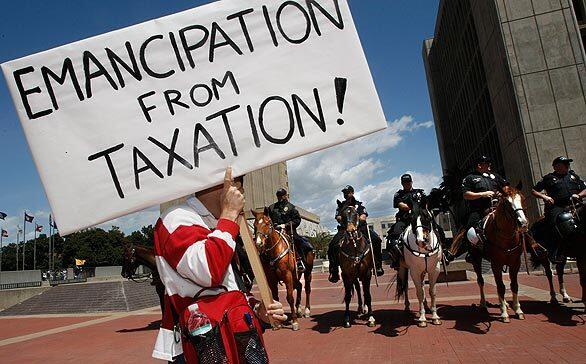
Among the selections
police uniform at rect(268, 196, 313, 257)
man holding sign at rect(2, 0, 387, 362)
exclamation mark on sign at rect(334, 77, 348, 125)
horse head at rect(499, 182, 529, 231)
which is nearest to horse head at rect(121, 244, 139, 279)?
police uniform at rect(268, 196, 313, 257)

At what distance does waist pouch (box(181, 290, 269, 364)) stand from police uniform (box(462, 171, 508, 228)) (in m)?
7.46

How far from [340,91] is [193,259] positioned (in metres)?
1.44

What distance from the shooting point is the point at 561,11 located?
73.8ft

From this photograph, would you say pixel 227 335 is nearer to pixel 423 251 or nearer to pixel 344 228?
pixel 423 251

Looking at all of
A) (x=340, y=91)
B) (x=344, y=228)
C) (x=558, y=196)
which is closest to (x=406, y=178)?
(x=344, y=228)

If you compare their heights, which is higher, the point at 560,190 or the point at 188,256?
the point at 188,256

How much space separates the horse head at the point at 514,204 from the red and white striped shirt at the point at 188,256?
6.25m

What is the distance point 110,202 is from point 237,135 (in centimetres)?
83

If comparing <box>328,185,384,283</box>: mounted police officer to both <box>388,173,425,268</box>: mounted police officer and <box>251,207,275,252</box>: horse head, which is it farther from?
<box>251,207,275,252</box>: horse head

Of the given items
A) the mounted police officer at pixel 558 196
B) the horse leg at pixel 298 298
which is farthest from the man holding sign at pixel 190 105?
the horse leg at pixel 298 298

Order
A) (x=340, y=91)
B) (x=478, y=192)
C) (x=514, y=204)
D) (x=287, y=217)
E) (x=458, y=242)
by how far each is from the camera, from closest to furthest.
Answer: (x=340, y=91)
(x=514, y=204)
(x=478, y=192)
(x=458, y=242)
(x=287, y=217)

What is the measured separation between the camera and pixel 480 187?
8172mm

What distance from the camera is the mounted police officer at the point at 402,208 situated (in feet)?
27.1

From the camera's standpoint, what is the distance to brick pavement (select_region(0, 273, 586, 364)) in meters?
5.84
